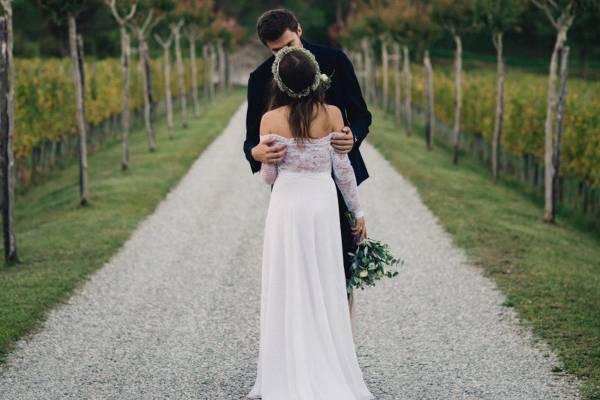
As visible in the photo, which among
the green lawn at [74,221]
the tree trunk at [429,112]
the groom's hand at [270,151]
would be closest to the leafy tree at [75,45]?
the green lawn at [74,221]

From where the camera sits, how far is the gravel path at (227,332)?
21.2 feet

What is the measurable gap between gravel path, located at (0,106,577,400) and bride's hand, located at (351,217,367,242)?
43.0 inches

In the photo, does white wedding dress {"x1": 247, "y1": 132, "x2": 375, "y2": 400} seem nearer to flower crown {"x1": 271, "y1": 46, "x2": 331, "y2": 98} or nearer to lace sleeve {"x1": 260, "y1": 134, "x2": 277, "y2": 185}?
lace sleeve {"x1": 260, "y1": 134, "x2": 277, "y2": 185}

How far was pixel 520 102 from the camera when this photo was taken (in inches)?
845

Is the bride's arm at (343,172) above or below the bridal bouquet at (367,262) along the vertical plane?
above

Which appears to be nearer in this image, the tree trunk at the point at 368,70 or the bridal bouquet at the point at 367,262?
the bridal bouquet at the point at 367,262

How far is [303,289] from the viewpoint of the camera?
18.4ft

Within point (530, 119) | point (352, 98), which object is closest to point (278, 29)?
point (352, 98)

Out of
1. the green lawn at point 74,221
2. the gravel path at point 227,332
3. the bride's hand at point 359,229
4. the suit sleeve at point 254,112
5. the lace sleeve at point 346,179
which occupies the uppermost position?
the suit sleeve at point 254,112

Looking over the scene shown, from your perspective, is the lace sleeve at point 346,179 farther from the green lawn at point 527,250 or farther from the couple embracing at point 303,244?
the green lawn at point 527,250

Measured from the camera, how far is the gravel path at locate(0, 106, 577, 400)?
645cm

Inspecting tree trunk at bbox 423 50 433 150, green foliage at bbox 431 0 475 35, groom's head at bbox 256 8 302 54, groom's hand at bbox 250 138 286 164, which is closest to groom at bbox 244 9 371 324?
groom's head at bbox 256 8 302 54

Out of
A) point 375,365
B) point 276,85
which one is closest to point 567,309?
point 375,365

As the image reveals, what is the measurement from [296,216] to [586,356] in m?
2.80
